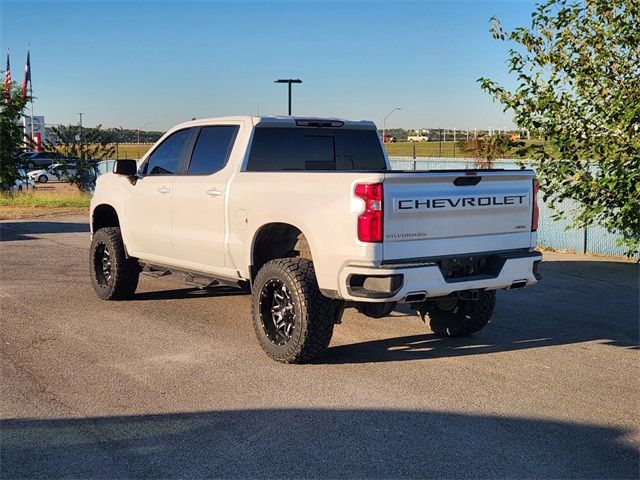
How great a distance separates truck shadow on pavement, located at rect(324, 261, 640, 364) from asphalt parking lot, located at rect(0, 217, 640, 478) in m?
0.04

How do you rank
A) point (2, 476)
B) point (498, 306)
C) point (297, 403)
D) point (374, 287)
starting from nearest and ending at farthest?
point (2, 476) → point (297, 403) → point (374, 287) → point (498, 306)

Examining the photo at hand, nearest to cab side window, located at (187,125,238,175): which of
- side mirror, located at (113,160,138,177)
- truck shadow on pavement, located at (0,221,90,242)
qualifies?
side mirror, located at (113,160,138,177)

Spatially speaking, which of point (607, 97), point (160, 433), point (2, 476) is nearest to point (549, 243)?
point (607, 97)

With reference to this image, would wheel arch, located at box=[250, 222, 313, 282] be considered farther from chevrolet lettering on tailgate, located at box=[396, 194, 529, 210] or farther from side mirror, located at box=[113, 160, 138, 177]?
side mirror, located at box=[113, 160, 138, 177]

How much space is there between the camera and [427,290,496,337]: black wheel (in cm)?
730

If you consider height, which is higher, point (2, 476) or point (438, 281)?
point (438, 281)

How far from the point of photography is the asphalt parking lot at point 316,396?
4414mm

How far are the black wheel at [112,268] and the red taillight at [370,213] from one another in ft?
13.7

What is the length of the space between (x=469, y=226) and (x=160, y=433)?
2999 millimetres

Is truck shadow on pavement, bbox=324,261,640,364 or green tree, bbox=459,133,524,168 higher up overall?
green tree, bbox=459,133,524,168

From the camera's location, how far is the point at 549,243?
47.2 feet

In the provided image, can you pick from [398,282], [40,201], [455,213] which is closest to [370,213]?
[398,282]

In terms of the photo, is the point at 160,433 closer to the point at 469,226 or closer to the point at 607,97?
the point at 469,226

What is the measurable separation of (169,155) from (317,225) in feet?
9.46
